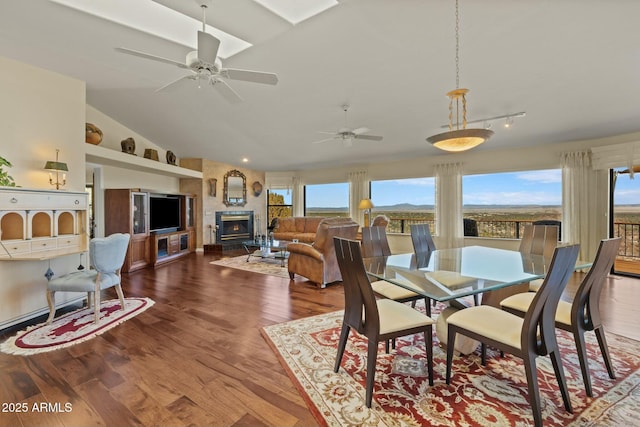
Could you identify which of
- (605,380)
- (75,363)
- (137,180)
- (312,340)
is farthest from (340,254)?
(137,180)

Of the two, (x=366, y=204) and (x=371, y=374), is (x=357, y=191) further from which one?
(x=371, y=374)

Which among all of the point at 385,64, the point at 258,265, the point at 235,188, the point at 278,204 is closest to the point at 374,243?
the point at 385,64

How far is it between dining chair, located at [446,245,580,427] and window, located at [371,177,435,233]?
5656 millimetres

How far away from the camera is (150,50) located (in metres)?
3.37

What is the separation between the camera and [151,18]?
9.65 feet

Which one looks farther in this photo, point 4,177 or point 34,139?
point 34,139

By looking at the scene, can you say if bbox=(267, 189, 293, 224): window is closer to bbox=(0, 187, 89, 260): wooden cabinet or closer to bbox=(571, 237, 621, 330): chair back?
bbox=(0, 187, 89, 260): wooden cabinet

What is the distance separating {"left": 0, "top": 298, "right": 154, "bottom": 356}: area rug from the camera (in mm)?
2373

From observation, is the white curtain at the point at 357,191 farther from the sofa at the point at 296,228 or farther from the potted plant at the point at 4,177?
the potted plant at the point at 4,177

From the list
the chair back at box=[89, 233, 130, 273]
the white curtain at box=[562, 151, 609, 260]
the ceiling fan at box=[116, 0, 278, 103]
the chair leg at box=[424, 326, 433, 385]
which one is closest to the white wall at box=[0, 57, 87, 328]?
the chair back at box=[89, 233, 130, 273]

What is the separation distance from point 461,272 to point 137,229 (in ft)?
19.4

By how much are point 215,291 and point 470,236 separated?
5727 mm

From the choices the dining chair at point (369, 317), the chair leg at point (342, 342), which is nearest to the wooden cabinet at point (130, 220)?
the chair leg at point (342, 342)

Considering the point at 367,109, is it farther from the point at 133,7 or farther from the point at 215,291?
the point at 215,291
